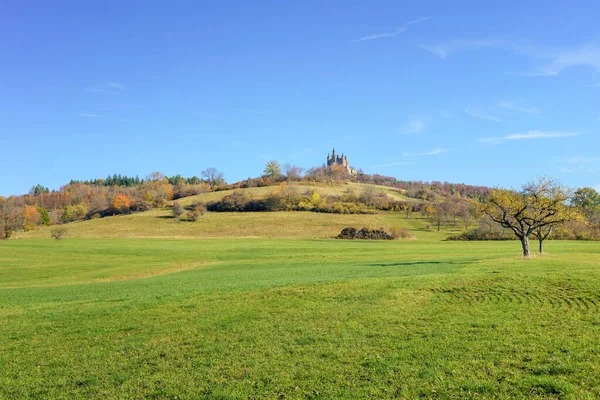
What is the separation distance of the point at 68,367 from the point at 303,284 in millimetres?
13764

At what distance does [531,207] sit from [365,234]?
48.2 metres

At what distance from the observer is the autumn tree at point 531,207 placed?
136 ft

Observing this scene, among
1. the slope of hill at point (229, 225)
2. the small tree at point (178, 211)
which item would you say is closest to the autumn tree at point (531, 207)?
the slope of hill at point (229, 225)

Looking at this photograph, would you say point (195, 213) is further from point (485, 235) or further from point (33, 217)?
point (485, 235)

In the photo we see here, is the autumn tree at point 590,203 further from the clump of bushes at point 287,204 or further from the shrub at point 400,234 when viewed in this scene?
the clump of bushes at point 287,204

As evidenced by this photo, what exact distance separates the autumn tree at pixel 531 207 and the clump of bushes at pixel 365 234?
45036 millimetres

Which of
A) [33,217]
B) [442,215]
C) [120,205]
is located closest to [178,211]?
[120,205]

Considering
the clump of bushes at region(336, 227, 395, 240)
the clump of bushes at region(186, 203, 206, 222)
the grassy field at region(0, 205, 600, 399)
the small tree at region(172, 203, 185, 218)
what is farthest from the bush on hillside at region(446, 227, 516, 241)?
the small tree at region(172, 203, 185, 218)

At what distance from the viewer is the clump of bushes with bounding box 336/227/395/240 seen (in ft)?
292

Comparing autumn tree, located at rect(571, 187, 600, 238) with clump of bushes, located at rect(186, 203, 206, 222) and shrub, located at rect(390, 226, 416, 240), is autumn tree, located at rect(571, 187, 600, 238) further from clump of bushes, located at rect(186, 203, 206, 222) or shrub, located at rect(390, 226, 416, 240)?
clump of bushes, located at rect(186, 203, 206, 222)

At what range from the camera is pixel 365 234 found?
90250 mm

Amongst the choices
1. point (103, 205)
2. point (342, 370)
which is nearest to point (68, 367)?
point (342, 370)

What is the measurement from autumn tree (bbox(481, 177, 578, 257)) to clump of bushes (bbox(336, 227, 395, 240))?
1773 inches

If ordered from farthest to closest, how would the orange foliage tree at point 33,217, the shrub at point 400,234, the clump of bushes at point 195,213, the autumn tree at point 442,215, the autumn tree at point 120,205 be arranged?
the autumn tree at point 120,205
the orange foliage tree at point 33,217
the clump of bushes at point 195,213
the autumn tree at point 442,215
the shrub at point 400,234
